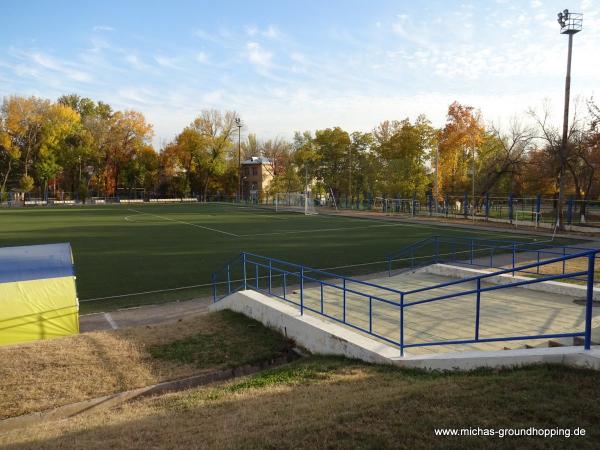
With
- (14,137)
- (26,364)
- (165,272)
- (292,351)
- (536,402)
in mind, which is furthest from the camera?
(14,137)

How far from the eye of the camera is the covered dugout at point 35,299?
991cm

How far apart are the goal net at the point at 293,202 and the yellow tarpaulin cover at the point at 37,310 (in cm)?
4754

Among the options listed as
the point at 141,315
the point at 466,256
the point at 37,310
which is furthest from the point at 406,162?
the point at 37,310

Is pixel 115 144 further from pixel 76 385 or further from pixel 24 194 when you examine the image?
pixel 76 385

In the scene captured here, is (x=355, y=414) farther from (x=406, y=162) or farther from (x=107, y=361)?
(x=406, y=162)

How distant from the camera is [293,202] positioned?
66438 millimetres

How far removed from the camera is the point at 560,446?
3762 mm

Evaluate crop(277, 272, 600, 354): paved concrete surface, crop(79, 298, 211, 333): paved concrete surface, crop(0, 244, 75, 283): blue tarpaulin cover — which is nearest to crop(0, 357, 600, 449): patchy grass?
crop(277, 272, 600, 354): paved concrete surface

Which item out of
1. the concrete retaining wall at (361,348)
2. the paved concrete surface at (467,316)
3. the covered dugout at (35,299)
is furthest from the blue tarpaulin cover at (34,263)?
the paved concrete surface at (467,316)

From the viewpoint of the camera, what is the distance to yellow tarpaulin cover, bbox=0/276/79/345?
9.88 metres

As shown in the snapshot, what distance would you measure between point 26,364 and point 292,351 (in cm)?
493

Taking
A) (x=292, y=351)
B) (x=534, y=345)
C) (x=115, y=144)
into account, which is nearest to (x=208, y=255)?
(x=292, y=351)

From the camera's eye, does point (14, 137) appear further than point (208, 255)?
Yes

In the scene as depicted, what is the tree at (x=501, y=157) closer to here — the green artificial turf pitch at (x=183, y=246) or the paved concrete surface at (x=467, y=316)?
the green artificial turf pitch at (x=183, y=246)
